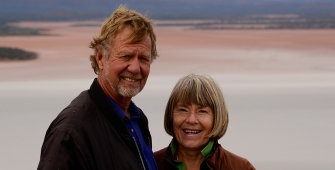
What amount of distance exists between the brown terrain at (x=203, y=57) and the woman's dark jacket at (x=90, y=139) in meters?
8.60

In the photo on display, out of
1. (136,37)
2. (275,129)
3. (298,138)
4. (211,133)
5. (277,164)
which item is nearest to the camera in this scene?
(136,37)

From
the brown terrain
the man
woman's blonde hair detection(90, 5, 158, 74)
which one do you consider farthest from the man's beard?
the brown terrain

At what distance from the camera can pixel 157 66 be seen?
15562mm

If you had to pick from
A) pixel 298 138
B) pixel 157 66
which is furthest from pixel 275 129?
pixel 157 66

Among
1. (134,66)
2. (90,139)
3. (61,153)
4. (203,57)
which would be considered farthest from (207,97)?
(203,57)

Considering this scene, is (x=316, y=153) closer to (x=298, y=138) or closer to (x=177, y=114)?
(x=298, y=138)

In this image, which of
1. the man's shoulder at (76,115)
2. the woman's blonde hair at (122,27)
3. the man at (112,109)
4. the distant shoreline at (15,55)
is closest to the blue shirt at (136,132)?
the man at (112,109)

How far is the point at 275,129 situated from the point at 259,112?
3.90 ft

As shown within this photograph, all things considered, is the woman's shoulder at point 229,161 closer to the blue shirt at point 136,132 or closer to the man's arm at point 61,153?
the blue shirt at point 136,132

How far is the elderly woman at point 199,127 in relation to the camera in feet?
10.8

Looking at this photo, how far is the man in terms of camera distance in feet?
8.96

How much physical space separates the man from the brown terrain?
27.9 ft

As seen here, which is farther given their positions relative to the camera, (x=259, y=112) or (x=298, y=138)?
(x=259, y=112)

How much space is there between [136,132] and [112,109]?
0.67 ft
